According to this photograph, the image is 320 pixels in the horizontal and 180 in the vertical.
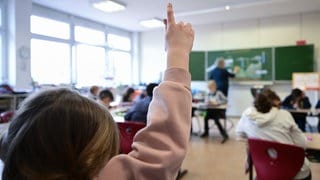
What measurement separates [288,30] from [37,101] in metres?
7.94

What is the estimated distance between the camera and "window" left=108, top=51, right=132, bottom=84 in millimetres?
8844

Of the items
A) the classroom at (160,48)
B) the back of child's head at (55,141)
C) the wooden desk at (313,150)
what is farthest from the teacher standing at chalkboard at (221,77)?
the back of child's head at (55,141)

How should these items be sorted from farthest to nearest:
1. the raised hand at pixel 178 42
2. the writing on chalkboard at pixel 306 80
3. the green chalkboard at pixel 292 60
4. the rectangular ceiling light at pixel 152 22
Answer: the rectangular ceiling light at pixel 152 22
the green chalkboard at pixel 292 60
the writing on chalkboard at pixel 306 80
the raised hand at pixel 178 42

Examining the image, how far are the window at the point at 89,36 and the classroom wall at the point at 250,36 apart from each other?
187 cm

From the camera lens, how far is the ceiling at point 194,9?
6.17 meters

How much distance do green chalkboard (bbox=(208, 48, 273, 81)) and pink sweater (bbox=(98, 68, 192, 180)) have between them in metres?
7.60

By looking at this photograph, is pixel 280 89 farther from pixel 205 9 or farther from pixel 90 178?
pixel 90 178

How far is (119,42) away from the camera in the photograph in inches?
362

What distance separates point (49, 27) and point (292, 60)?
6043mm

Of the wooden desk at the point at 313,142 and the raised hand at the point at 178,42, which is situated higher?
the raised hand at the point at 178,42

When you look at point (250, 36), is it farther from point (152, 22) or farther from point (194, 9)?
point (152, 22)

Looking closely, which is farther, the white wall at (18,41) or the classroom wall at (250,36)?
the classroom wall at (250,36)

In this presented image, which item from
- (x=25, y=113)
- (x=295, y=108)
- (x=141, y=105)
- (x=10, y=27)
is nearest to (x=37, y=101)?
(x=25, y=113)

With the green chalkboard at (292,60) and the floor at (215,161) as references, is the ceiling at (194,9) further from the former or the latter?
the floor at (215,161)
